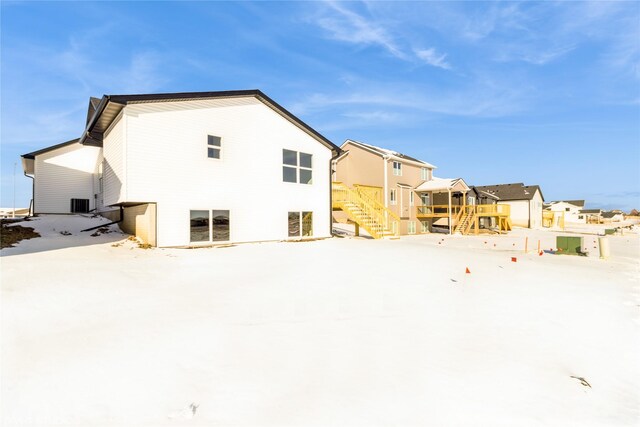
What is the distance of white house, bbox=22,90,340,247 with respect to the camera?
13617mm

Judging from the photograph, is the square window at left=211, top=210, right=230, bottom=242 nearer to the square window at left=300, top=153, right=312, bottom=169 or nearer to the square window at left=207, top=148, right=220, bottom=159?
the square window at left=207, top=148, right=220, bottom=159

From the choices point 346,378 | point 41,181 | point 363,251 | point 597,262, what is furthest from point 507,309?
point 41,181

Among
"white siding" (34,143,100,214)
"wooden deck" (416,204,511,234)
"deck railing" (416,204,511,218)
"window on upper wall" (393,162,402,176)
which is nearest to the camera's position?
"white siding" (34,143,100,214)

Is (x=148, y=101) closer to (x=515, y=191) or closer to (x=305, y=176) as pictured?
(x=305, y=176)

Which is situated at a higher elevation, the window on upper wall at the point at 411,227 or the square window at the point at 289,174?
the square window at the point at 289,174

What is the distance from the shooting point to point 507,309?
25.3 feet

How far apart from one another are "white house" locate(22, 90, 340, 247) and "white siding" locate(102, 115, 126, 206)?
48mm

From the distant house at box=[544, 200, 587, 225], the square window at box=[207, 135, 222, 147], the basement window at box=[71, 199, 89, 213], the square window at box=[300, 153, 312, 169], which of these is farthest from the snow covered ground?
the distant house at box=[544, 200, 587, 225]

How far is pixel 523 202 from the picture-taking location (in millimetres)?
50750

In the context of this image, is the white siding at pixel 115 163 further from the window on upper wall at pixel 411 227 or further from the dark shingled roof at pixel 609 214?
the dark shingled roof at pixel 609 214

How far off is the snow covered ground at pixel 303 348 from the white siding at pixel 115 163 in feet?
16.0

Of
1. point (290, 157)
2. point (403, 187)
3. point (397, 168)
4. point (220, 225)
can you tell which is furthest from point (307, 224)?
point (403, 187)

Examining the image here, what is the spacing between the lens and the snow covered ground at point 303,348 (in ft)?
12.6

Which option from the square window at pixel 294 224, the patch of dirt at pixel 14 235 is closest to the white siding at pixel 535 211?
the square window at pixel 294 224
